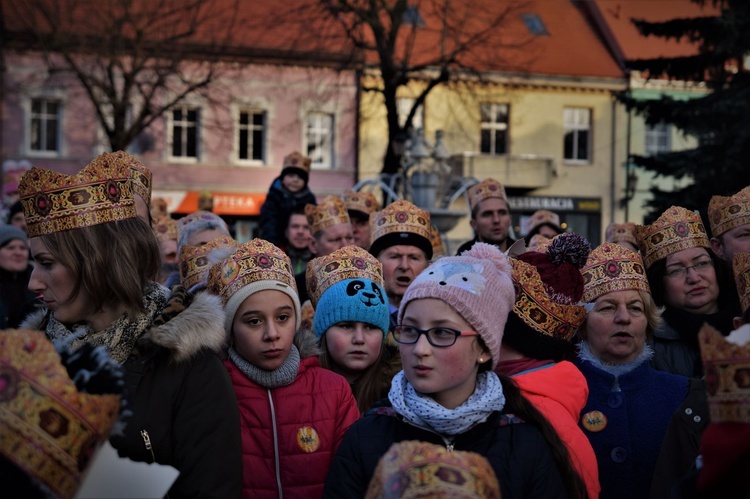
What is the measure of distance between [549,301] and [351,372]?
1329mm

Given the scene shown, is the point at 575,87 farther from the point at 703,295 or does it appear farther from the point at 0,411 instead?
the point at 0,411

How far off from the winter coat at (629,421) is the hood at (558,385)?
596mm

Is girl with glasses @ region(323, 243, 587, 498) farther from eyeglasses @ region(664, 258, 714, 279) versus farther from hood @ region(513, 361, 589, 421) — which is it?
eyeglasses @ region(664, 258, 714, 279)

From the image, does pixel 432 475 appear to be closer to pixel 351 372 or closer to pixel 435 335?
pixel 435 335

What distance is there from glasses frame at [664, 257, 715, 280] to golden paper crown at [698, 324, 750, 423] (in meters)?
3.50

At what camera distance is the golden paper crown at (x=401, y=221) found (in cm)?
707

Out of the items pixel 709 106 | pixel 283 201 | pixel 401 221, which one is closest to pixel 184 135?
pixel 709 106

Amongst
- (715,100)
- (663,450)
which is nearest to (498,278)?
(663,450)

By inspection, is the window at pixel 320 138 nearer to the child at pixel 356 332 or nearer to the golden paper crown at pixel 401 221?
the golden paper crown at pixel 401 221

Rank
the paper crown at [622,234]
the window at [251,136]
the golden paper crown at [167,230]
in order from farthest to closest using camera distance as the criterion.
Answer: the window at [251,136], the golden paper crown at [167,230], the paper crown at [622,234]

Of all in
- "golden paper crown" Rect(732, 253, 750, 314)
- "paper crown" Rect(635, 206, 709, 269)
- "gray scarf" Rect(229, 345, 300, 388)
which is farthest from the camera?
"paper crown" Rect(635, 206, 709, 269)

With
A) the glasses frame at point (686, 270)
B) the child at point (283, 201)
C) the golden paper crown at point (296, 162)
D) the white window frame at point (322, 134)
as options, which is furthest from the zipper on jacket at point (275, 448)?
Result: the white window frame at point (322, 134)

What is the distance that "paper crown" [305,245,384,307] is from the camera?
5434 mm

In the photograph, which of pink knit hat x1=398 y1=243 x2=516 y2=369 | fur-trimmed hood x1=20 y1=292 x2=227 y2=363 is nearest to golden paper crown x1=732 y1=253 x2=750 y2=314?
pink knit hat x1=398 y1=243 x2=516 y2=369
